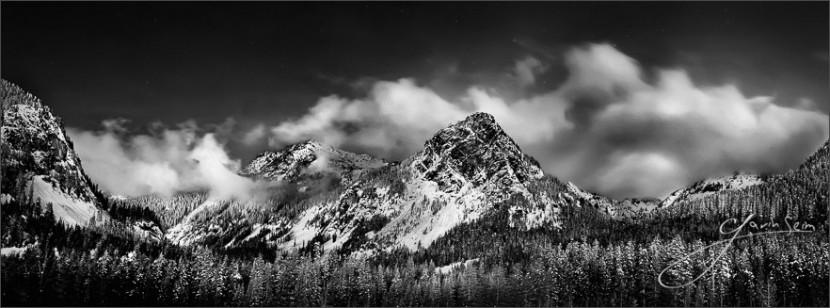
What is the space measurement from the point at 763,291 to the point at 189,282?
13035 cm

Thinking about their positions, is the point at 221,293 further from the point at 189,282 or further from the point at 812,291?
the point at 812,291

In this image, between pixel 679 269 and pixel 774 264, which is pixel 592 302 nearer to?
pixel 679 269

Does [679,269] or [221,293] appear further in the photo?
[221,293]

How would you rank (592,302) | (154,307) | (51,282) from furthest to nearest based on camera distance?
(592,302)
(154,307)
(51,282)

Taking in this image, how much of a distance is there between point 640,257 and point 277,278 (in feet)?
298

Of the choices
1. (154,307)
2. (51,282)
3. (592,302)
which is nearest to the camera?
(51,282)

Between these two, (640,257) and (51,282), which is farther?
(640,257)

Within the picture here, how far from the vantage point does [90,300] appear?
493 feet

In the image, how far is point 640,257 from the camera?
174 metres

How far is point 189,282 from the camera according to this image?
534 feet

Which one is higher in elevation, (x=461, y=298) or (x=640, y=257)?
(x=640, y=257)

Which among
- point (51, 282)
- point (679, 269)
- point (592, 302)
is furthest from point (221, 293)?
point (679, 269)

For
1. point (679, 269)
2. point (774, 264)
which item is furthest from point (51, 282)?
point (774, 264)

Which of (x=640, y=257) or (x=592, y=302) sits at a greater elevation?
(x=640, y=257)
